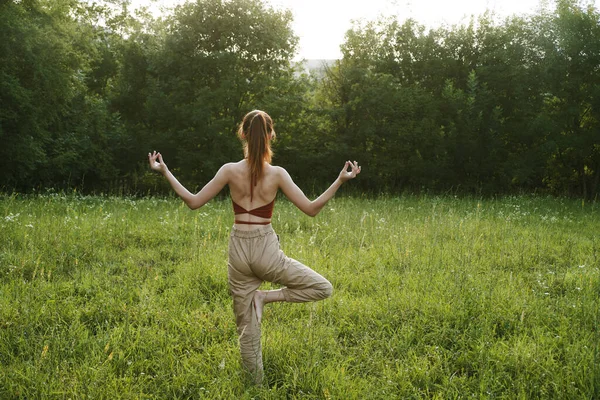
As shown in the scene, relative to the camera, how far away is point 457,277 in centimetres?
619

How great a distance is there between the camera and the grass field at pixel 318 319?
3994 millimetres

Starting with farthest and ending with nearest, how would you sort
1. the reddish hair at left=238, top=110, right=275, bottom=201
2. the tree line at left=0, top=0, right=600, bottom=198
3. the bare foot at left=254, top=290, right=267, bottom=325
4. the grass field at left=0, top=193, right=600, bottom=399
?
1. the tree line at left=0, top=0, right=600, bottom=198
2. the grass field at left=0, top=193, right=600, bottom=399
3. the bare foot at left=254, top=290, right=267, bottom=325
4. the reddish hair at left=238, top=110, right=275, bottom=201

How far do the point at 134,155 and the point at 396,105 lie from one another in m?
11.4

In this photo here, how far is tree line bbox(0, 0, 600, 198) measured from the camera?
17.3m

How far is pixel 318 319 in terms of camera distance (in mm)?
5188

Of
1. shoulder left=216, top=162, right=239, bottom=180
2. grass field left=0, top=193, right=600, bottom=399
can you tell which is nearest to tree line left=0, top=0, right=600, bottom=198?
grass field left=0, top=193, right=600, bottom=399

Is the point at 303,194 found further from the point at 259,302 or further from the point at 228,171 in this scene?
the point at 259,302

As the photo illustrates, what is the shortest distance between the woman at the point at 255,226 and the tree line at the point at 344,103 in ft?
48.1

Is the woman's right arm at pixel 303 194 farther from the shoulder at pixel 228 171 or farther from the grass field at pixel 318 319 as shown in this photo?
the grass field at pixel 318 319

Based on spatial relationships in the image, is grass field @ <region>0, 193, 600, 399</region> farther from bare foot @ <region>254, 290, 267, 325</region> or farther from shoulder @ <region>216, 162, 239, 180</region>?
shoulder @ <region>216, 162, 239, 180</region>

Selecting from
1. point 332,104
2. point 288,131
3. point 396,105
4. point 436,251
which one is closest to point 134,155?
point 288,131

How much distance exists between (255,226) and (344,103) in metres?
16.6

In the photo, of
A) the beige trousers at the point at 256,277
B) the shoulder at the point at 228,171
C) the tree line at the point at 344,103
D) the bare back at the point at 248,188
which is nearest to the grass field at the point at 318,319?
the beige trousers at the point at 256,277

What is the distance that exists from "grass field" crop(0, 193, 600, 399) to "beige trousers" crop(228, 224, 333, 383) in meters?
0.35
